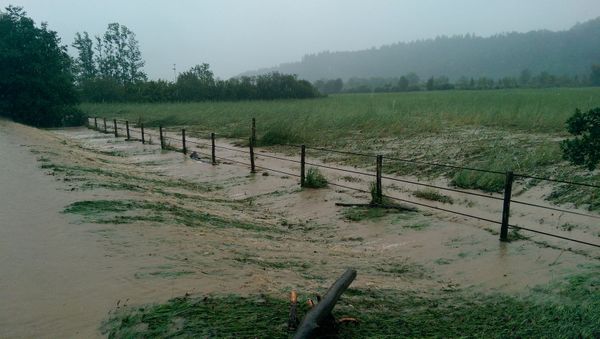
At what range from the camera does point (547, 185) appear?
9250mm

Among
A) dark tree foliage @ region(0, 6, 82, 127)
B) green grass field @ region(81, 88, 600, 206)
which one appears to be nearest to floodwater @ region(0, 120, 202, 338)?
green grass field @ region(81, 88, 600, 206)

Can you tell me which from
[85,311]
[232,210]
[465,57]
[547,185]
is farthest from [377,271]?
[465,57]

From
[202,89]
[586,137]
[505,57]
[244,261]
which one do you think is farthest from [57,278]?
[505,57]

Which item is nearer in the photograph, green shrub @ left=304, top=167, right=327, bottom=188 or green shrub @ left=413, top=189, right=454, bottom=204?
green shrub @ left=413, top=189, right=454, bottom=204

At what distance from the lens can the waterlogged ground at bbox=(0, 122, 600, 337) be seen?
330 cm

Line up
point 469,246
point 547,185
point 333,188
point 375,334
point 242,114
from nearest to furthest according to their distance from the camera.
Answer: point 375,334 < point 469,246 < point 547,185 < point 333,188 < point 242,114

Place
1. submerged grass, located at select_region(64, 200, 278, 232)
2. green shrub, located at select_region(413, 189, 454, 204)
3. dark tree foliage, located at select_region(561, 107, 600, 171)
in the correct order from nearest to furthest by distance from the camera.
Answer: dark tree foliage, located at select_region(561, 107, 600, 171) < submerged grass, located at select_region(64, 200, 278, 232) < green shrub, located at select_region(413, 189, 454, 204)

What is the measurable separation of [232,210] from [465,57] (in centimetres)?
17566

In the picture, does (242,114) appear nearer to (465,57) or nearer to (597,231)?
(597,231)

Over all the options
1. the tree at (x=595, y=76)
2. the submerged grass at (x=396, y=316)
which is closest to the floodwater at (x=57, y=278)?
the submerged grass at (x=396, y=316)

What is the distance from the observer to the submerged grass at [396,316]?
3.06 meters

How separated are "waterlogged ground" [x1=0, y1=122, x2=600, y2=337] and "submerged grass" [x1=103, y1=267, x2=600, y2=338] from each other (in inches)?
0.6

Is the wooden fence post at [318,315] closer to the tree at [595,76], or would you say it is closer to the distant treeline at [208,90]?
the distant treeline at [208,90]

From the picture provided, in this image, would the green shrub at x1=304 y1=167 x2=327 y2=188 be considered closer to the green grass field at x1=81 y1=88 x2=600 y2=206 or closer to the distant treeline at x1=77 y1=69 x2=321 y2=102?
the green grass field at x1=81 y1=88 x2=600 y2=206
